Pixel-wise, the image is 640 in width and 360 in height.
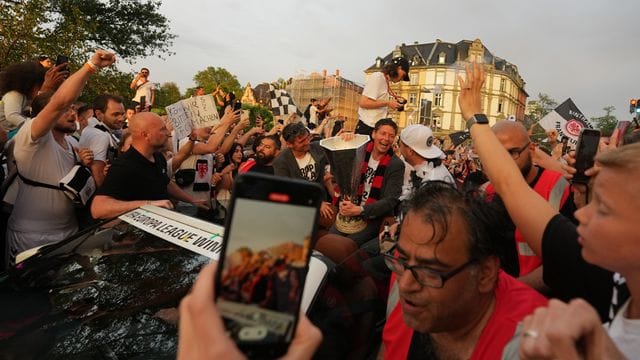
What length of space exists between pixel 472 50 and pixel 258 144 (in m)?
87.4

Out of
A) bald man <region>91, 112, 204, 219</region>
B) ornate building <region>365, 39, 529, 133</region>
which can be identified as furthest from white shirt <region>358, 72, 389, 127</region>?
ornate building <region>365, 39, 529, 133</region>

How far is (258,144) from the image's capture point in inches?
214

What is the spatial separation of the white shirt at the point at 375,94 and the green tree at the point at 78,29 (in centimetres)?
947

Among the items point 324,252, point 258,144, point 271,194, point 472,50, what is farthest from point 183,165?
point 472,50

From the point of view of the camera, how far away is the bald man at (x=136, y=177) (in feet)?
10.9

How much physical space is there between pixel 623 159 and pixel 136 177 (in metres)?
3.44

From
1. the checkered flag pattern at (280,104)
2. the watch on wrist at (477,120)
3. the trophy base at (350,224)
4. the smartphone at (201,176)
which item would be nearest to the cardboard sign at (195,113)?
the smartphone at (201,176)

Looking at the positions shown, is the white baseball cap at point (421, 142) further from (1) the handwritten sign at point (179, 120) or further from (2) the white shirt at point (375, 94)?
(1) the handwritten sign at point (179, 120)

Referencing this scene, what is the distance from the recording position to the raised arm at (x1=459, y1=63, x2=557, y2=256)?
5.35ft

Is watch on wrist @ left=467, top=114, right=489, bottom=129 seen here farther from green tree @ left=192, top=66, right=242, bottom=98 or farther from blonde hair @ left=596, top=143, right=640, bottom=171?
green tree @ left=192, top=66, right=242, bottom=98

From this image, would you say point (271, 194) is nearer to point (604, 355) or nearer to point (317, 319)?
point (604, 355)

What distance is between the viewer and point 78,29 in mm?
13211

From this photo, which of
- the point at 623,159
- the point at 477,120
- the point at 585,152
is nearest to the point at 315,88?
the point at 585,152

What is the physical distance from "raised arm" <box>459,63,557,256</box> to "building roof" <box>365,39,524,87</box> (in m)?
81.7
